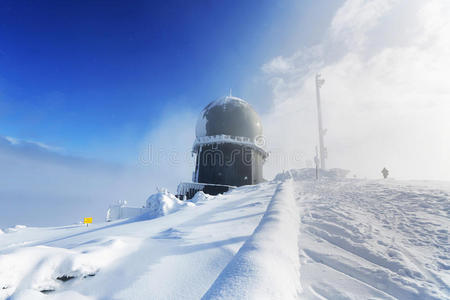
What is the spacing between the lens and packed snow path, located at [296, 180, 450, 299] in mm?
2266

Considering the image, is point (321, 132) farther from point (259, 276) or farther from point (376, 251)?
point (259, 276)

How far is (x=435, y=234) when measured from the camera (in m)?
3.93

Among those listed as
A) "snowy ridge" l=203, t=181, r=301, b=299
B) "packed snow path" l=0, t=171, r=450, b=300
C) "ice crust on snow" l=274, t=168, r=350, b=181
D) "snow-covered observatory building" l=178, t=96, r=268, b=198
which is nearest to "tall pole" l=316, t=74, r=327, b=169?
"ice crust on snow" l=274, t=168, r=350, b=181

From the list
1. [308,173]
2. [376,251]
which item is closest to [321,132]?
[308,173]

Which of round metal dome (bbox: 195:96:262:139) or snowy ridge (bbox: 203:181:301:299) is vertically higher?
round metal dome (bbox: 195:96:262:139)

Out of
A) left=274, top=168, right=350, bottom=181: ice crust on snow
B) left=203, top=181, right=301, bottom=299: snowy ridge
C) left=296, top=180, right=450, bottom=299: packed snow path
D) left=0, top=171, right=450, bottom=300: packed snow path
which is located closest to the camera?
left=203, top=181, right=301, bottom=299: snowy ridge

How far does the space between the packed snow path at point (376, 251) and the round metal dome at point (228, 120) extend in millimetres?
15988

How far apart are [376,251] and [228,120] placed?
1896cm

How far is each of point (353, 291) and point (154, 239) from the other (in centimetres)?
314

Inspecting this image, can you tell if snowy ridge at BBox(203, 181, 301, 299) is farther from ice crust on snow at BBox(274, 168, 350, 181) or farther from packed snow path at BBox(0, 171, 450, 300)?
ice crust on snow at BBox(274, 168, 350, 181)

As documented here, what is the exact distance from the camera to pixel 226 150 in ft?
68.0

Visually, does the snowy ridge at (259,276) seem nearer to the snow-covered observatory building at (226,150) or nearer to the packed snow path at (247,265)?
the packed snow path at (247,265)

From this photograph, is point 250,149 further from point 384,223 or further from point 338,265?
point 338,265

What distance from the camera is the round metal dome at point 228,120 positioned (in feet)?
70.5
